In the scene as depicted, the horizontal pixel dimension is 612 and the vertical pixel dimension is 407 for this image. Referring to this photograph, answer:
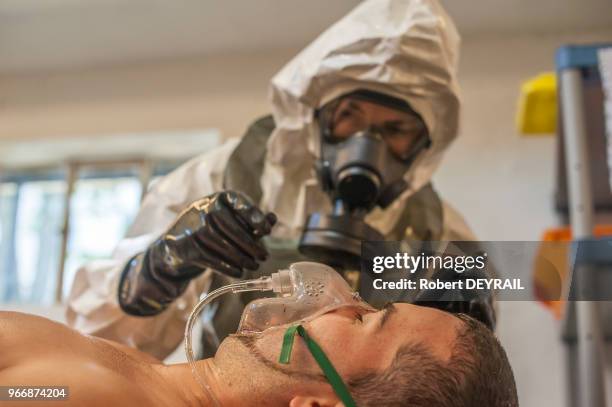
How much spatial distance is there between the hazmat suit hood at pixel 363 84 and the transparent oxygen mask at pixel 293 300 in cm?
46

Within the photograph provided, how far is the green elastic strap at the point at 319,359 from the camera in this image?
614mm

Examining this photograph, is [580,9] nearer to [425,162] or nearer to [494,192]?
[494,192]

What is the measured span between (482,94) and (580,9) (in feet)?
1.16

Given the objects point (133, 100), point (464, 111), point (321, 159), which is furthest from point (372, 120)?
point (133, 100)

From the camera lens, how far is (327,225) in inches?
36.6

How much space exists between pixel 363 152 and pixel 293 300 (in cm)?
51

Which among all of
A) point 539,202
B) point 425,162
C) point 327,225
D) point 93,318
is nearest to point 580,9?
point 539,202

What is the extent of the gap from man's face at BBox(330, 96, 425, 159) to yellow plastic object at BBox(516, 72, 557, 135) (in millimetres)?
649

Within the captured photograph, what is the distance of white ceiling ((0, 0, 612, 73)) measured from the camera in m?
1.79

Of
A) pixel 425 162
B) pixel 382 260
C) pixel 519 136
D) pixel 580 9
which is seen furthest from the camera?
pixel 519 136

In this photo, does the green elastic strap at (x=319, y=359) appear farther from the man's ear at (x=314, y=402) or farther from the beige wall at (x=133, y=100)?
the beige wall at (x=133, y=100)

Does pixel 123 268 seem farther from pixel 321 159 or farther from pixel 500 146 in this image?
pixel 500 146

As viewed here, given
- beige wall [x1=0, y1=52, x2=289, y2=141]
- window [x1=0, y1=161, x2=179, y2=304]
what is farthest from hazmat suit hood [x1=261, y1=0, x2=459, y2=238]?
beige wall [x1=0, y1=52, x2=289, y2=141]

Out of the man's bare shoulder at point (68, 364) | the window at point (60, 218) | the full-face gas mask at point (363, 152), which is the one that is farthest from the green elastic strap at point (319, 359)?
the window at point (60, 218)
